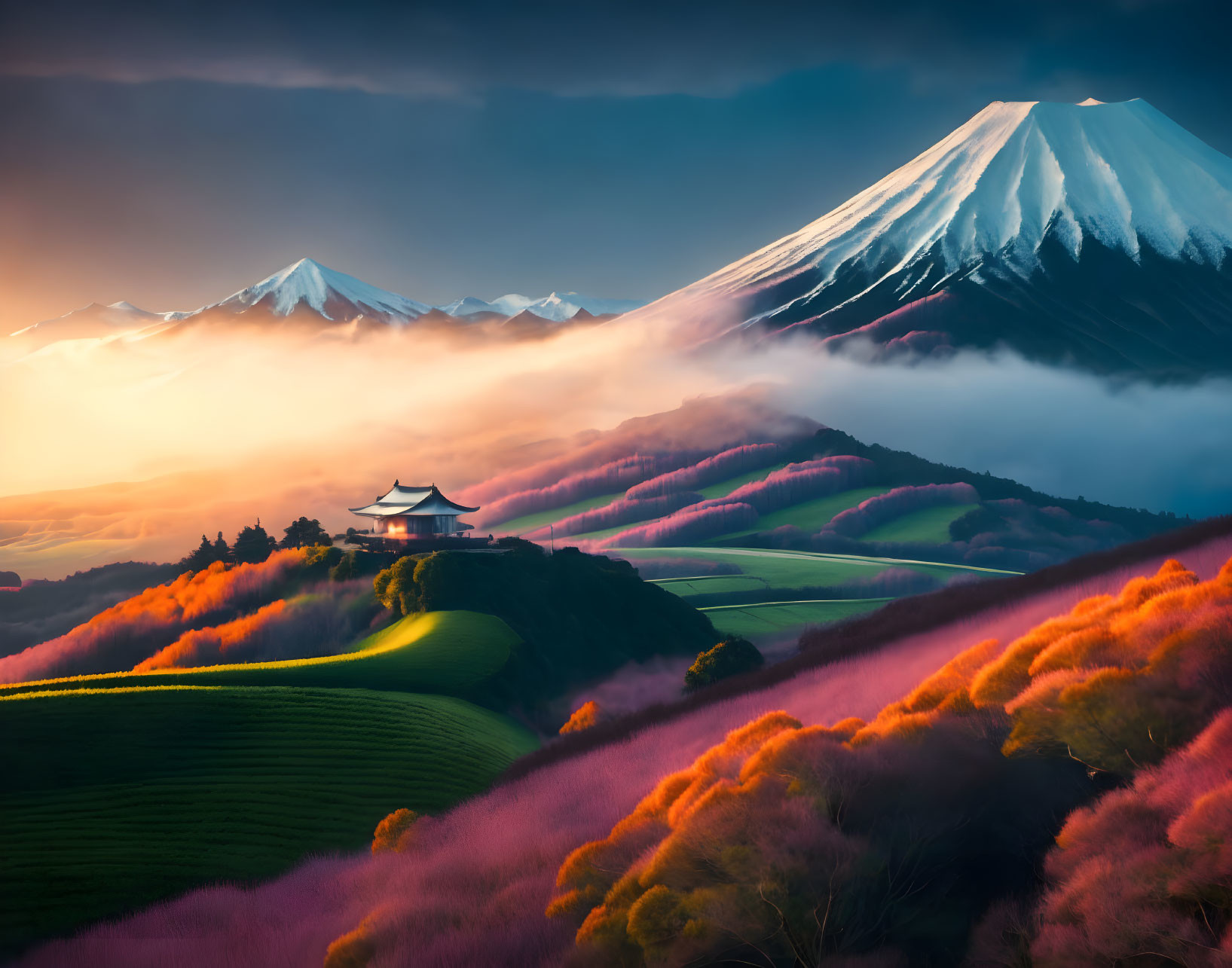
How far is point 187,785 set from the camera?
683 inches

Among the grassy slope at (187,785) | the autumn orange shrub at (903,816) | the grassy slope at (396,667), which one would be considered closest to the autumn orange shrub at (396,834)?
the grassy slope at (187,785)

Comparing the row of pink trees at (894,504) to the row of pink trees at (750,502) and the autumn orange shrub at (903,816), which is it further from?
the autumn orange shrub at (903,816)

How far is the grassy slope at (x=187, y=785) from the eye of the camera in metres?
13.6

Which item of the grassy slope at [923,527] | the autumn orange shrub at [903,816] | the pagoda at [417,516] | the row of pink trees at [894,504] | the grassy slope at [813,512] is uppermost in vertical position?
the pagoda at [417,516]

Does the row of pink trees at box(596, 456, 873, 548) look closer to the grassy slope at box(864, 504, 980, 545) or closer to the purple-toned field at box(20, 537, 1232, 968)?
the grassy slope at box(864, 504, 980, 545)

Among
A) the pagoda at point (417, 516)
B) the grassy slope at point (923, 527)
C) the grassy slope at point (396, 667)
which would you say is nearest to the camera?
the grassy slope at point (396, 667)

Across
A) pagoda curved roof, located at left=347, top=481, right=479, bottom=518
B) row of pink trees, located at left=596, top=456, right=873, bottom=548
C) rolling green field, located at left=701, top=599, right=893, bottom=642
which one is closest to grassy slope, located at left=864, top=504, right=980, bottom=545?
row of pink trees, located at left=596, top=456, right=873, bottom=548

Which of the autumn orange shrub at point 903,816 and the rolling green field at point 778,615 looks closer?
the autumn orange shrub at point 903,816

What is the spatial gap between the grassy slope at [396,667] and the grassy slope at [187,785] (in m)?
2.94

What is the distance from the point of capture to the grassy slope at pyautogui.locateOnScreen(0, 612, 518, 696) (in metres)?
24.4

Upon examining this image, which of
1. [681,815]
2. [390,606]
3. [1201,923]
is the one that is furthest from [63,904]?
[390,606]

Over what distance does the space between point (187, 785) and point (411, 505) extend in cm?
4674

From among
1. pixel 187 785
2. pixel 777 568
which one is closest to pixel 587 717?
pixel 187 785

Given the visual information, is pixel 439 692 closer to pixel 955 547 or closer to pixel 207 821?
pixel 207 821
